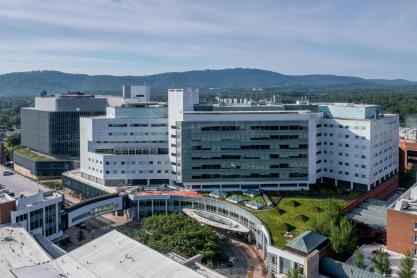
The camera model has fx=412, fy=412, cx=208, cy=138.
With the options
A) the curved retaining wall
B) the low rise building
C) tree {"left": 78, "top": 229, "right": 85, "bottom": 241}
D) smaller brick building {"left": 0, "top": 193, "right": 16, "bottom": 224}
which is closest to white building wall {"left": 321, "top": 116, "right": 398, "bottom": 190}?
the curved retaining wall

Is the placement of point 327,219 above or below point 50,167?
above

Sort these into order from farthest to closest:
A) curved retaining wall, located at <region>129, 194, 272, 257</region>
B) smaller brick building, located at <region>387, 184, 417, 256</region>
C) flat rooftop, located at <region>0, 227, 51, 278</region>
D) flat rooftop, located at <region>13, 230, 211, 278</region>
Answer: curved retaining wall, located at <region>129, 194, 272, 257</region> → smaller brick building, located at <region>387, 184, 417, 256</region> → flat rooftop, located at <region>0, 227, 51, 278</region> → flat rooftop, located at <region>13, 230, 211, 278</region>

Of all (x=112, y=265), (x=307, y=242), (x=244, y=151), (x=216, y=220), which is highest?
(x=244, y=151)

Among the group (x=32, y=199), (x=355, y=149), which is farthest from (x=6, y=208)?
(x=355, y=149)

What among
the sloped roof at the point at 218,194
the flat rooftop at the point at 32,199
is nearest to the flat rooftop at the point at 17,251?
the flat rooftop at the point at 32,199

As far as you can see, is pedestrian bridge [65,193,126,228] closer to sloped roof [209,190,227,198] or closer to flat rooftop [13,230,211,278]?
sloped roof [209,190,227,198]

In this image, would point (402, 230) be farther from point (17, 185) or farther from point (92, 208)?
point (17, 185)

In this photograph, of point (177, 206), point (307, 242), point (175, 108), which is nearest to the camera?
point (307, 242)
